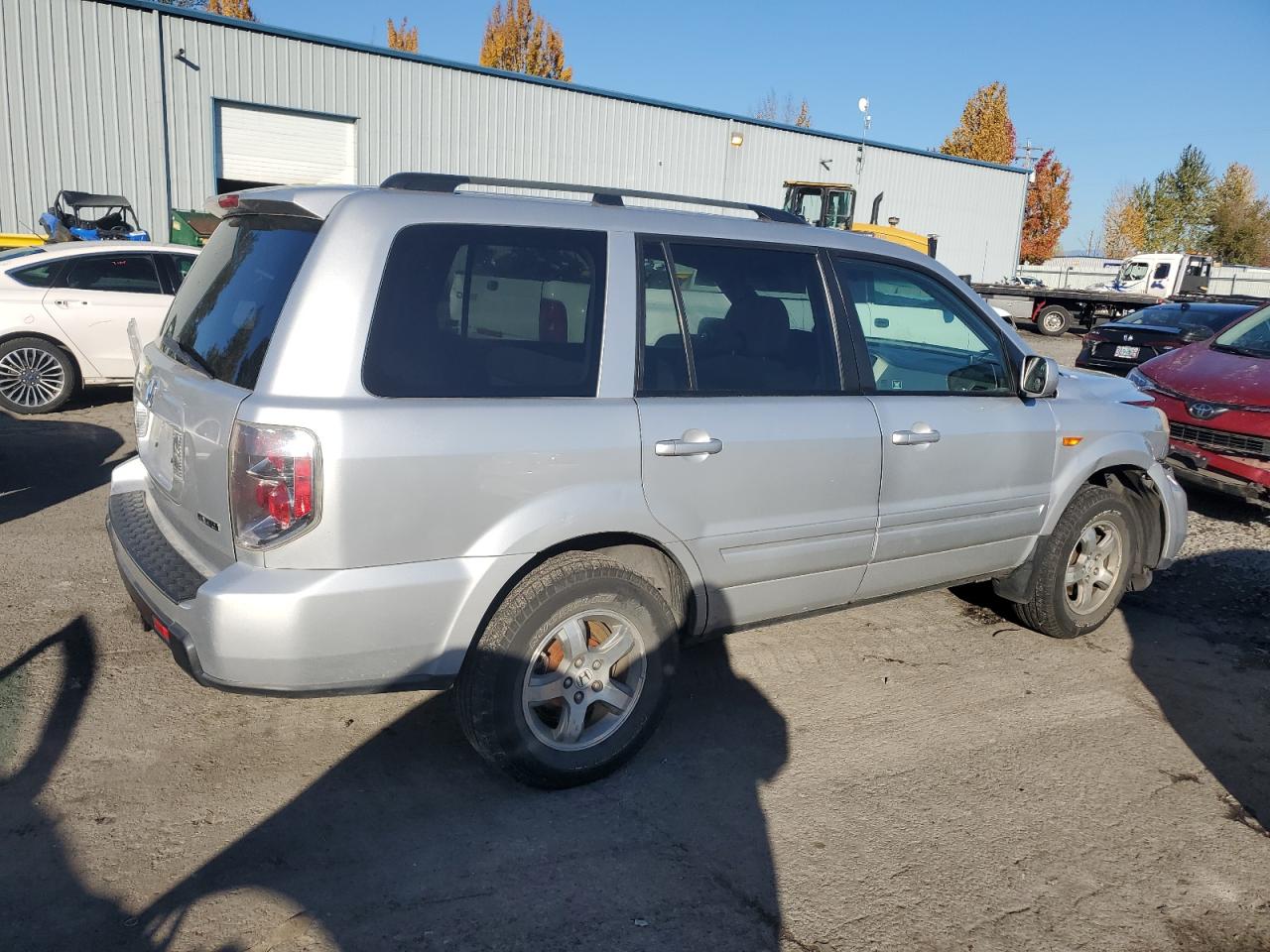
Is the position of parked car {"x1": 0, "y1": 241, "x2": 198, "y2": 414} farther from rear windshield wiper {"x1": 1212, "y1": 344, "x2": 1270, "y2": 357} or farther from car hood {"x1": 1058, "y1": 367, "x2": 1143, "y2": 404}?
rear windshield wiper {"x1": 1212, "y1": 344, "x2": 1270, "y2": 357}

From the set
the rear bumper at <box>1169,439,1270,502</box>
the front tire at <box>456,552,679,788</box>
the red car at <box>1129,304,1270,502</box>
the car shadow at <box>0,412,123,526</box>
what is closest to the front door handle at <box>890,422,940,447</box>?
the front tire at <box>456,552,679,788</box>

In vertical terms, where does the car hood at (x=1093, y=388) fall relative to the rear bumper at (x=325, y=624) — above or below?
above

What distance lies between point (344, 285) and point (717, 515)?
1502mm

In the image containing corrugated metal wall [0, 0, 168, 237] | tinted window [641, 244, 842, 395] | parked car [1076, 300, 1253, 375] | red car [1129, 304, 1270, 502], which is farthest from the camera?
corrugated metal wall [0, 0, 168, 237]

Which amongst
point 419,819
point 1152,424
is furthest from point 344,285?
point 1152,424

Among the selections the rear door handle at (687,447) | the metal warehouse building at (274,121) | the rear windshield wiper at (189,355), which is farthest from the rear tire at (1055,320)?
the rear windshield wiper at (189,355)

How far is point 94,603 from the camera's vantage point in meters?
4.88

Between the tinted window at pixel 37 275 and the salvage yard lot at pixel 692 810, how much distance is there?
5.37 meters

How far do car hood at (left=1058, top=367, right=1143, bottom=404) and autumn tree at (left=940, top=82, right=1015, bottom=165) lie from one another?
154 ft

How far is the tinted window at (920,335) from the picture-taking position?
4.19 meters

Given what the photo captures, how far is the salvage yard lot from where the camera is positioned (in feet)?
9.34

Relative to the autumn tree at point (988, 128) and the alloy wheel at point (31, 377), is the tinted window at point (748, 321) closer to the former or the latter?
the alloy wheel at point (31, 377)

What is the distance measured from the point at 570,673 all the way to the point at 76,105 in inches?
793

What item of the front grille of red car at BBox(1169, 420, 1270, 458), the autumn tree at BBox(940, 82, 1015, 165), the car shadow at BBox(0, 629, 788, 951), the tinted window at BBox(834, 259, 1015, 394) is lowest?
the car shadow at BBox(0, 629, 788, 951)
